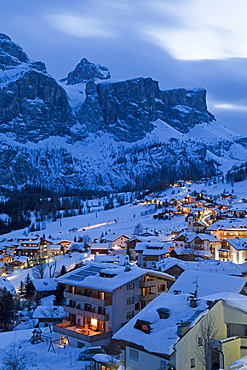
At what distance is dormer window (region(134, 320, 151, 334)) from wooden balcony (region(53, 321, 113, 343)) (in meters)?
9.75

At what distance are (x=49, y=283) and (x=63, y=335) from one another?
2347 cm

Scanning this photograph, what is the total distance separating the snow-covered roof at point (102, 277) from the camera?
2600cm

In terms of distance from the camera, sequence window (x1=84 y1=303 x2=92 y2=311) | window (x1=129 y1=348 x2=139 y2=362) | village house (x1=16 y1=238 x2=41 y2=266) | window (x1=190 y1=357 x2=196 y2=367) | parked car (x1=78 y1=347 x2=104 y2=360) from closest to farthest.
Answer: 1. window (x1=190 y1=357 x2=196 y2=367)
2. window (x1=129 y1=348 x2=139 y2=362)
3. parked car (x1=78 y1=347 x2=104 y2=360)
4. window (x1=84 y1=303 x2=92 y2=311)
5. village house (x1=16 y1=238 x2=41 y2=266)

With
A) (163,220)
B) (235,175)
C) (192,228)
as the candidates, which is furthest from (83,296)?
(235,175)

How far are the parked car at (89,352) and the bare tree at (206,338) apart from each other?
9.24m

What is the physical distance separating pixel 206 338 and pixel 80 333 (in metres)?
12.3

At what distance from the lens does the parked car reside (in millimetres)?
22094

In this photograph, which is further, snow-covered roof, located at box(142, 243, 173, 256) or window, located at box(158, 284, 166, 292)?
snow-covered roof, located at box(142, 243, 173, 256)

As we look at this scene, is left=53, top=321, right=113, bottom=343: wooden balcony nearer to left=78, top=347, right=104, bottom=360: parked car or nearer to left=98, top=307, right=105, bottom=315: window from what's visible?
left=78, top=347, right=104, bottom=360: parked car

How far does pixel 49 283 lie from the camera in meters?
48.5

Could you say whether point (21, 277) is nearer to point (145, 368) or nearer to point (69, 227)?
point (145, 368)

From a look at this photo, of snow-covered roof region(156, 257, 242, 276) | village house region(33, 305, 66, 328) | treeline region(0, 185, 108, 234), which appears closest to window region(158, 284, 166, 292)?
snow-covered roof region(156, 257, 242, 276)

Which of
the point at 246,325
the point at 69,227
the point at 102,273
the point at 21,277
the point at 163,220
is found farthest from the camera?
the point at 69,227

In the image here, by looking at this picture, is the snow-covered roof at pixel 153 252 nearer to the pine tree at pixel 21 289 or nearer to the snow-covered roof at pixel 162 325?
the pine tree at pixel 21 289
